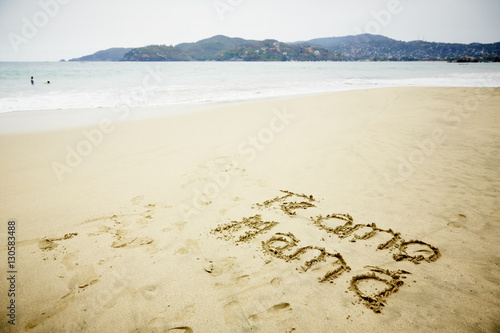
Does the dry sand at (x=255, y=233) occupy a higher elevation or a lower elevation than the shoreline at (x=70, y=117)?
lower

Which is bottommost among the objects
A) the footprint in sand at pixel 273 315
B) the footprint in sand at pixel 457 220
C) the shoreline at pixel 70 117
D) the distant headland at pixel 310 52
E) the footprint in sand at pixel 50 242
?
the footprint in sand at pixel 273 315

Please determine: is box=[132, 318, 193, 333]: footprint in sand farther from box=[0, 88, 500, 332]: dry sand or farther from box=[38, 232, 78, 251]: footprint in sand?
box=[38, 232, 78, 251]: footprint in sand

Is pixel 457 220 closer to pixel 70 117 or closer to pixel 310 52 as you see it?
pixel 70 117

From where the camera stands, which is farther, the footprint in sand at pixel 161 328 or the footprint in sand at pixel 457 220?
the footprint in sand at pixel 457 220

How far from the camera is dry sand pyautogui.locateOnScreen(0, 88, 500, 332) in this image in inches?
94.6

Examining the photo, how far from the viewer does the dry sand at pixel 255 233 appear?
2.40 metres

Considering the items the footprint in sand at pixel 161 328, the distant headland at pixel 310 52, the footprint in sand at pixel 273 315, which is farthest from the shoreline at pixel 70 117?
the distant headland at pixel 310 52

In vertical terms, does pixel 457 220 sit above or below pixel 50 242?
above

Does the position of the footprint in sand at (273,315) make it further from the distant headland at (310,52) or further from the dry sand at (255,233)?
the distant headland at (310,52)

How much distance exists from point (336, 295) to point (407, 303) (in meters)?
0.72

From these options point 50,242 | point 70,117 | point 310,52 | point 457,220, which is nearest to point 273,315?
point 50,242

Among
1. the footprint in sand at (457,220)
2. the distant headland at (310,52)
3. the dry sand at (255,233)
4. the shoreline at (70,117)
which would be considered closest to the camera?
the dry sand at (255,233)

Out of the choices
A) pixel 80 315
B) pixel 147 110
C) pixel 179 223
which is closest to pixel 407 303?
pixel 179 223

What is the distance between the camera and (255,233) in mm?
3527
